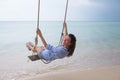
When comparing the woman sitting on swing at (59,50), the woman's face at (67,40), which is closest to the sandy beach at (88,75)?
the woman sitting on swing at (59,50)

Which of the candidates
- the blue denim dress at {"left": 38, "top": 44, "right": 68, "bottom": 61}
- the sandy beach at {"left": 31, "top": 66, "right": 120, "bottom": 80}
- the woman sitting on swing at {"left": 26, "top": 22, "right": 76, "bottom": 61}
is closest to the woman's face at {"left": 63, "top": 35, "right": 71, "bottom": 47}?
the woman sitting on swing at {"left": 26, "top": 22, "right": 76, "bottom": 61}

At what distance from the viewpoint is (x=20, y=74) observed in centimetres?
938

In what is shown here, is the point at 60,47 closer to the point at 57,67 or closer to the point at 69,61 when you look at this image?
the point at 57,67

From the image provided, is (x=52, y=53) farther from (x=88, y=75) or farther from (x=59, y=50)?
(x=88, y=75)

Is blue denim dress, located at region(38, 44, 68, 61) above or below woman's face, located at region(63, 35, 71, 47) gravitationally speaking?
below

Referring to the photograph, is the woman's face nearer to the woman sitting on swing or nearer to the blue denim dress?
the woman sitting on swing

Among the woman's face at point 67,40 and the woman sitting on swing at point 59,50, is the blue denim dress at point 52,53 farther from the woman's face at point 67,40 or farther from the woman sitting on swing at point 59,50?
the woman's face at point 67,40

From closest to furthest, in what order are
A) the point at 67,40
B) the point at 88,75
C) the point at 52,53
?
the point at 67,40 < the point at 52,53 < the point at 88,75

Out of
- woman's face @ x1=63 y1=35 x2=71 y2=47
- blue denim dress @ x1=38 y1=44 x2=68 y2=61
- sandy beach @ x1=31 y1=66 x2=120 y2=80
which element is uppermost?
woman's face @ x1=63 y1=35 x2=71 y2=47

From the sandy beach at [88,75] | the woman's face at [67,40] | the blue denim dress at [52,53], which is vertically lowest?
the sandy beach at [88,75]

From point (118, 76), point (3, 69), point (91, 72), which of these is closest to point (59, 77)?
point (91, 72)

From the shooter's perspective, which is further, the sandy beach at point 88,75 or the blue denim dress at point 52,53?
the sandy beach at point 88,75

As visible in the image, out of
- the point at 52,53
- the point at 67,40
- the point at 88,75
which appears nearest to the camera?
the point at 67,40

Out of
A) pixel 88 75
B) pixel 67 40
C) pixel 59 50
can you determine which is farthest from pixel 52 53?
pixel 88 75
